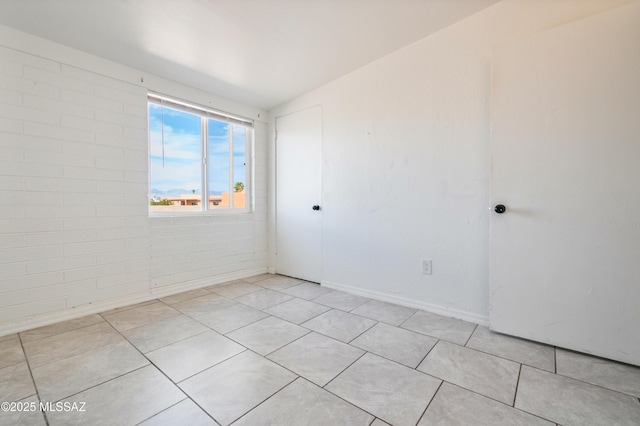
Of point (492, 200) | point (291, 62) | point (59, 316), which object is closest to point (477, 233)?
point (492, 200)

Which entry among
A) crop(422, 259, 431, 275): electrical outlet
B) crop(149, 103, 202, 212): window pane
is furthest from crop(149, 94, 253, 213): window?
crop(422, 259, 431, 275): electrical outlet

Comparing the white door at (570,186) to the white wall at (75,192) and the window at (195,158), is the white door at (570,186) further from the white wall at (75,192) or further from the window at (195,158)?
the white wall at (75,192)

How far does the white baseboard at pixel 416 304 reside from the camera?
2.20 metres

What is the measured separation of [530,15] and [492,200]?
1336mm

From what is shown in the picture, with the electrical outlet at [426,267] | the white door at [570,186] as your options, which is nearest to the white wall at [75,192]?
the electrical outlet at [426,267]

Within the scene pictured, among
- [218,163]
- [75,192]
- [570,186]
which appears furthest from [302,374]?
[218,163]

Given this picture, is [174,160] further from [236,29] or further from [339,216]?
[339,216]

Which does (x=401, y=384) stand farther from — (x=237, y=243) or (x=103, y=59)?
(x=103, y=59)

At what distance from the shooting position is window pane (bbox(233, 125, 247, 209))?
3.72 metres

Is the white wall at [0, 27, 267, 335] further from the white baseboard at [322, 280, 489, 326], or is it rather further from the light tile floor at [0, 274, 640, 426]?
the white baseboard at [322, 280, 489, 326]

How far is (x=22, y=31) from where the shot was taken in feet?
6.97

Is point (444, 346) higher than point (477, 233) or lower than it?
lower

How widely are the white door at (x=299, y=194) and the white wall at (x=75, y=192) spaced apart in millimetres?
1222

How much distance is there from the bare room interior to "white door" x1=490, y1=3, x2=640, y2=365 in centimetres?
1
